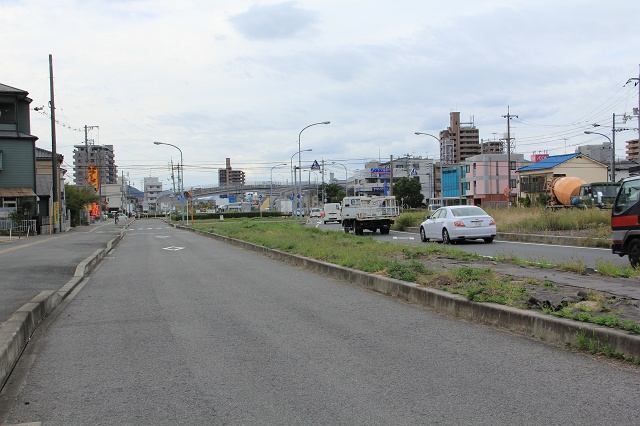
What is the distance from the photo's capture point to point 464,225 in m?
21.0

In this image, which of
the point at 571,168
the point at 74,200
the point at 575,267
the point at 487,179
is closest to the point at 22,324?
the point at 575,267

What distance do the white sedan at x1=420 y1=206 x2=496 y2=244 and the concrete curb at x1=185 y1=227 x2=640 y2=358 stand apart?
395 inches

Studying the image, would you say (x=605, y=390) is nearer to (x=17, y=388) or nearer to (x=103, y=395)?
(x=103, y=395)

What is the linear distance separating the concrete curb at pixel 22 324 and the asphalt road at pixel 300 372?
0.15 metres

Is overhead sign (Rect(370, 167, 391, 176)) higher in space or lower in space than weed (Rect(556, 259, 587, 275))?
higher

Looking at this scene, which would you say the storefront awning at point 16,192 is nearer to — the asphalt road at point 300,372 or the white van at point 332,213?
the white van at point 332,213

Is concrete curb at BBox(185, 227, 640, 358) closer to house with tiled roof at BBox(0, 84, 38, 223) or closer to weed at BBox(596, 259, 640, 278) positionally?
weed at BBox(596, 259, 640, 278)

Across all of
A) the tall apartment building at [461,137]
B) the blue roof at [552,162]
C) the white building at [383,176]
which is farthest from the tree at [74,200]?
the tall apartment building at [461,137]

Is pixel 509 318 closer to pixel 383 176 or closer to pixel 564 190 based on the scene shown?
pixel 564 190

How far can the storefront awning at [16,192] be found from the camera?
131ft

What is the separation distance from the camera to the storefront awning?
131 feet

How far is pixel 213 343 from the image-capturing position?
22.6 ft

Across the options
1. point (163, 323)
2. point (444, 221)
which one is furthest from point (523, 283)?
point (444, 221)

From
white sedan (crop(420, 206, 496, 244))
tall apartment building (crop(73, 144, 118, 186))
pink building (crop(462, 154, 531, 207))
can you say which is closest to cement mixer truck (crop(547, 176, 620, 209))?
white sedan (crop(420, 206, 496, 244))
